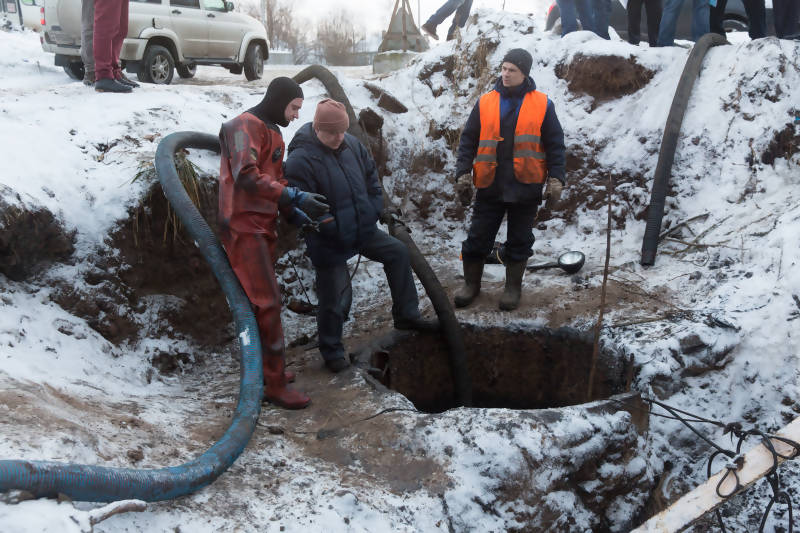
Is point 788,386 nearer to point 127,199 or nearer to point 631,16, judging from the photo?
point 127,199

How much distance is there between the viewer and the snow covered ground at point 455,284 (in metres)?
2.55

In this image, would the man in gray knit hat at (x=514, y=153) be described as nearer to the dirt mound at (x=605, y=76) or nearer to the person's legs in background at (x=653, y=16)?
the dirt mound at (x=605, y=76)

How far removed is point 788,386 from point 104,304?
172 inches

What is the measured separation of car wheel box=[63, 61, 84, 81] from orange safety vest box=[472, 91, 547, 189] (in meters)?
6.01

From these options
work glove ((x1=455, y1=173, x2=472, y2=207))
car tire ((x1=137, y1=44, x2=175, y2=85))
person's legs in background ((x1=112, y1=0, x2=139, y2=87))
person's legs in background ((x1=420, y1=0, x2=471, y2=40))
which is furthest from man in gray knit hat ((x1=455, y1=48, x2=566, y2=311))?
person's legs in background ((x1=420, y1=0, x2=471, y2=40))

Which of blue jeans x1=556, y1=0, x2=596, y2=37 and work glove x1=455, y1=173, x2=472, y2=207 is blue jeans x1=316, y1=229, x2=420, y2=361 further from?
blue jeans x1=556, y1=0, x2=596, y2=37

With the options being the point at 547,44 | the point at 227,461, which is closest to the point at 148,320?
the point at 227,461

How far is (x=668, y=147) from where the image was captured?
5277 mm

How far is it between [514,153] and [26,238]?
10.6 feet

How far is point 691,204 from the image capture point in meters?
5.21

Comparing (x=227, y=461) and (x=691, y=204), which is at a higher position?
(x=691, y=204)

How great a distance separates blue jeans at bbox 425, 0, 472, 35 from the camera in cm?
870

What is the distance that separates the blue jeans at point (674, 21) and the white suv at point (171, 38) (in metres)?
5.63

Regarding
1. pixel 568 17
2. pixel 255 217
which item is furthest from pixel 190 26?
pixel 255 217
